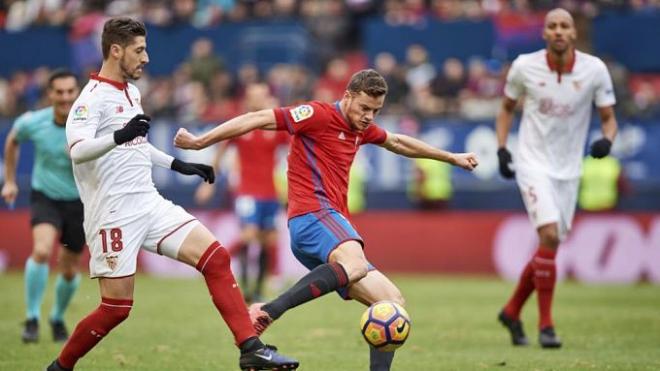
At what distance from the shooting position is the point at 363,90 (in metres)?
8.80

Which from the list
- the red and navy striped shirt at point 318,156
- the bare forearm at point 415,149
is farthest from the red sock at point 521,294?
the red and navy striped shirt at point 318,156

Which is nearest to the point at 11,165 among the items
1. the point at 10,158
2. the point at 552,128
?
the point at 10,158

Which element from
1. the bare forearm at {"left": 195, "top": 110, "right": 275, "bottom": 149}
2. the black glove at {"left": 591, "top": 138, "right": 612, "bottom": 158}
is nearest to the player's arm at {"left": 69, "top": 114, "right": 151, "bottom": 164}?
the bare forearm at {"left": 195, "top": 110, "right": 275, "bottom": 149}

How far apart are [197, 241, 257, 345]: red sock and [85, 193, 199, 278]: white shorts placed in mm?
238

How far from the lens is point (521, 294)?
1172 centimetres

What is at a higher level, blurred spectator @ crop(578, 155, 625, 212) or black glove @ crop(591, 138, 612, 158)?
black glove @ crop(591, 138, 612, 158)

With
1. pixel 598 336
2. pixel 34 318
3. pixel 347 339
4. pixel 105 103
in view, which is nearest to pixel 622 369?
pixel 598 336

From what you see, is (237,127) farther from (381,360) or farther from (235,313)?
(381,360)

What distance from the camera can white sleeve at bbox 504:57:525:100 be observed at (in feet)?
38.4

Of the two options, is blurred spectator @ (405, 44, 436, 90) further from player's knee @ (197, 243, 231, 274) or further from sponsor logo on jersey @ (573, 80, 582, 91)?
player's knee @ (197, 243, 231, 274)

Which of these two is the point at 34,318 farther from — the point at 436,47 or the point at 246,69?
the point at 436,47

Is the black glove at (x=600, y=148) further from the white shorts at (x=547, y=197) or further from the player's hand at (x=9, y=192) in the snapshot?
the player's hand at (x=9, y=192)

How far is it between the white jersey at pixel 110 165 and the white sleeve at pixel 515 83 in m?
4.49

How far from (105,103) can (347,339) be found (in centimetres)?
471
